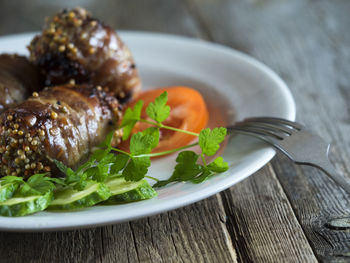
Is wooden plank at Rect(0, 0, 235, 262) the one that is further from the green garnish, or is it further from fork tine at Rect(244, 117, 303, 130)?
fork tine at Rect(244, 117, 303, 130)

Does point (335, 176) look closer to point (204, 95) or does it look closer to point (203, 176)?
point (203, 176)

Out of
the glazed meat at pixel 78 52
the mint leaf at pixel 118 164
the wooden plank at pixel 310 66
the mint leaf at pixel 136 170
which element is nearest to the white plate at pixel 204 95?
the mint leaf at pixel 136 170

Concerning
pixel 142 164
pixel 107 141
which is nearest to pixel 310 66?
pixel 107 141

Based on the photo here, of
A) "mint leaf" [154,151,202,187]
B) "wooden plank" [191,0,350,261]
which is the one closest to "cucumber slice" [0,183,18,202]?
"mint leaf" [154,151,202,187]

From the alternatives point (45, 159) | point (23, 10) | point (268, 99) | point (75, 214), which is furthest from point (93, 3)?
point (75, 214)

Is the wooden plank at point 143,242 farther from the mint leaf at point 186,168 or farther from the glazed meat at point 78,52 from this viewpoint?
the glazed meat at point 78,52

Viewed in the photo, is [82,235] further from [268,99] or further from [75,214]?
[268,99]
